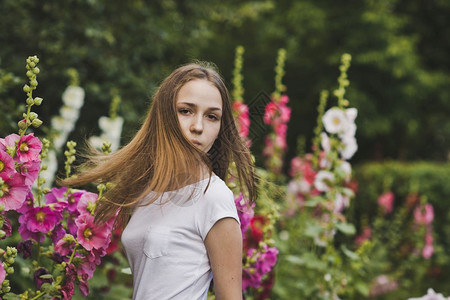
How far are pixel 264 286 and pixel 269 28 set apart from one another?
35.8 ft

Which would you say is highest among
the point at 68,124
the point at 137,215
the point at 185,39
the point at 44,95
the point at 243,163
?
the point at 185,39

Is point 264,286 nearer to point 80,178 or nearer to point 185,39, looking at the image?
point 80,178

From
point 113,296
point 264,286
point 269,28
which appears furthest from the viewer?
point 269,28

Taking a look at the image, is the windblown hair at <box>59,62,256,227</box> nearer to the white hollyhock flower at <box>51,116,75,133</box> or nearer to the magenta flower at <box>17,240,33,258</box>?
the magenta flower at <box>17,240,33,258</box>

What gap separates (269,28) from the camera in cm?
1308

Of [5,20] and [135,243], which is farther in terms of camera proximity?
[5,20]

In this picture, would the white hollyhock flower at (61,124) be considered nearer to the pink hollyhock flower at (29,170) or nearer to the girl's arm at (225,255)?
the pink hollyhock flower at (29,170)

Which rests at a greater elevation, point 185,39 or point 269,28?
point 269,28

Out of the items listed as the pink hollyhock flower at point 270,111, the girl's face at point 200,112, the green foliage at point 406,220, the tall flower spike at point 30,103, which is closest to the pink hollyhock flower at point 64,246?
the tall flower spike at point 30,103

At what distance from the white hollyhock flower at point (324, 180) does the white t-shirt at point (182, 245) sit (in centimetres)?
154

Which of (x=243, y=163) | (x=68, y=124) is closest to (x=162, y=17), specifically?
(x=68, y=124)

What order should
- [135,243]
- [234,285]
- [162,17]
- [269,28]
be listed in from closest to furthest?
[234,285] < [135,243] < [162,17] < [269,28]

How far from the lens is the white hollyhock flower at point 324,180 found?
3137mm

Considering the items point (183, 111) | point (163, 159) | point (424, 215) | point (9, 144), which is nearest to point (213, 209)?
point (163, 159)
